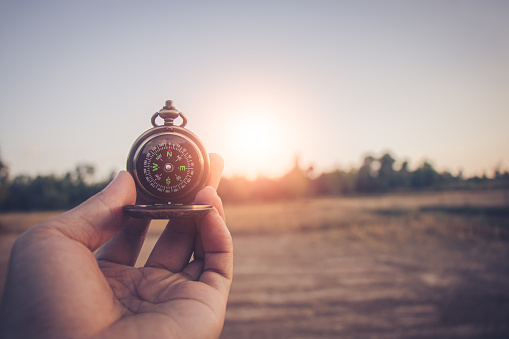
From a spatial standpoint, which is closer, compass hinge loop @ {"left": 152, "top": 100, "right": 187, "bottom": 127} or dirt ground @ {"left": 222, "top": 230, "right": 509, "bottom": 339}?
compass hinge loop @ {"left": 152, "top": 100, "right": 187, "bottom": 127}

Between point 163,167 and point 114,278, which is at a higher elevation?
point 163,167

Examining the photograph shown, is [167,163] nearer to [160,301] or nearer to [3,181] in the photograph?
[160,301]

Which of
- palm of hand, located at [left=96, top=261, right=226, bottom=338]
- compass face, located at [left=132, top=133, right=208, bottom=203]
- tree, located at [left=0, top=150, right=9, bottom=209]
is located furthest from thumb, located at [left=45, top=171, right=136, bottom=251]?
tree, located at [left=0, top=150, right=9, bottom=209]

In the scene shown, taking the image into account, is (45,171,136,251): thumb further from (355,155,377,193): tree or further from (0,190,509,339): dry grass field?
(355,155,377,193): tree

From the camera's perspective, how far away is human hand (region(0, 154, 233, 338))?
6.24 ft

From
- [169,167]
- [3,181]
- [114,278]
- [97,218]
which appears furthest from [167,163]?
[3,181]

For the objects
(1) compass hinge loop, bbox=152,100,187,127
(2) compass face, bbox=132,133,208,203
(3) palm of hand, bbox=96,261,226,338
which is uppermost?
(1) compass hinge loop, bbox=152,100,187,127

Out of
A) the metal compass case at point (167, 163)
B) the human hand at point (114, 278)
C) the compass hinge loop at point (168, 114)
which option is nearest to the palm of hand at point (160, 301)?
the human hand at point (114, 278)

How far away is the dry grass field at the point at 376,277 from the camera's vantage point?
10789mm

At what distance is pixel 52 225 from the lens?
2.15 metres

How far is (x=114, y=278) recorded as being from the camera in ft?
8.31

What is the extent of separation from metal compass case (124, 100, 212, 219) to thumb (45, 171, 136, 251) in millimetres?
498

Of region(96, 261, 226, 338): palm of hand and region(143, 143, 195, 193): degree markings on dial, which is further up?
region(143, 143, 195, 193): degree markings on dial

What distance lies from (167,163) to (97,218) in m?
0.97
